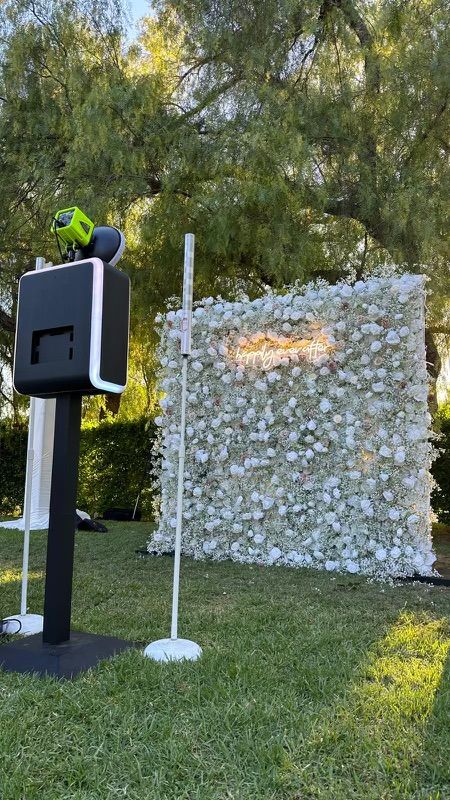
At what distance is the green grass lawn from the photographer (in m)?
1.73

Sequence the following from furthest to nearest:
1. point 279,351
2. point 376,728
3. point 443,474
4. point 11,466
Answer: point 11,466
point 443,474
point 279,351
point 376,728

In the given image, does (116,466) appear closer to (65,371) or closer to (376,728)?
(65,371)

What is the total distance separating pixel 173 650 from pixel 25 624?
3.03 feet

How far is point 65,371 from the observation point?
2.72 meters

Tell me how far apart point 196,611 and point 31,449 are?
1331 millimetres

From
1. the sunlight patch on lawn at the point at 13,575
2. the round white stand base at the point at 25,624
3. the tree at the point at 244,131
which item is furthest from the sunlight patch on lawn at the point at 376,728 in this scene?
the tree at the point at 244,131

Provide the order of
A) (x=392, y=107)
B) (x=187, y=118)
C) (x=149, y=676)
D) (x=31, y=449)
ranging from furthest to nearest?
(x=187, y=118), (x=392, y=107), (x=31, y=449), (x=149, y=676)

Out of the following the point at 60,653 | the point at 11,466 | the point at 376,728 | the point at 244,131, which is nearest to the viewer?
the point at 376,728

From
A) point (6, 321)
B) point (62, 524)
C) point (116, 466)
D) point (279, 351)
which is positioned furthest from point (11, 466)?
point (62, 524)

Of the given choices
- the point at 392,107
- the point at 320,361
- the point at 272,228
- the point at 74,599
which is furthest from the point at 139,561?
the point at 392,107

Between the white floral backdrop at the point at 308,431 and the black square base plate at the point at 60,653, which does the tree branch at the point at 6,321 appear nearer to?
the white floral backdrop at the point at 308,431

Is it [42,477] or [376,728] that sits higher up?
[42,477]

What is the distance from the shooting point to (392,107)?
6.17m

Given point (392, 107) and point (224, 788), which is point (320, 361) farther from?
point (224, 788)
